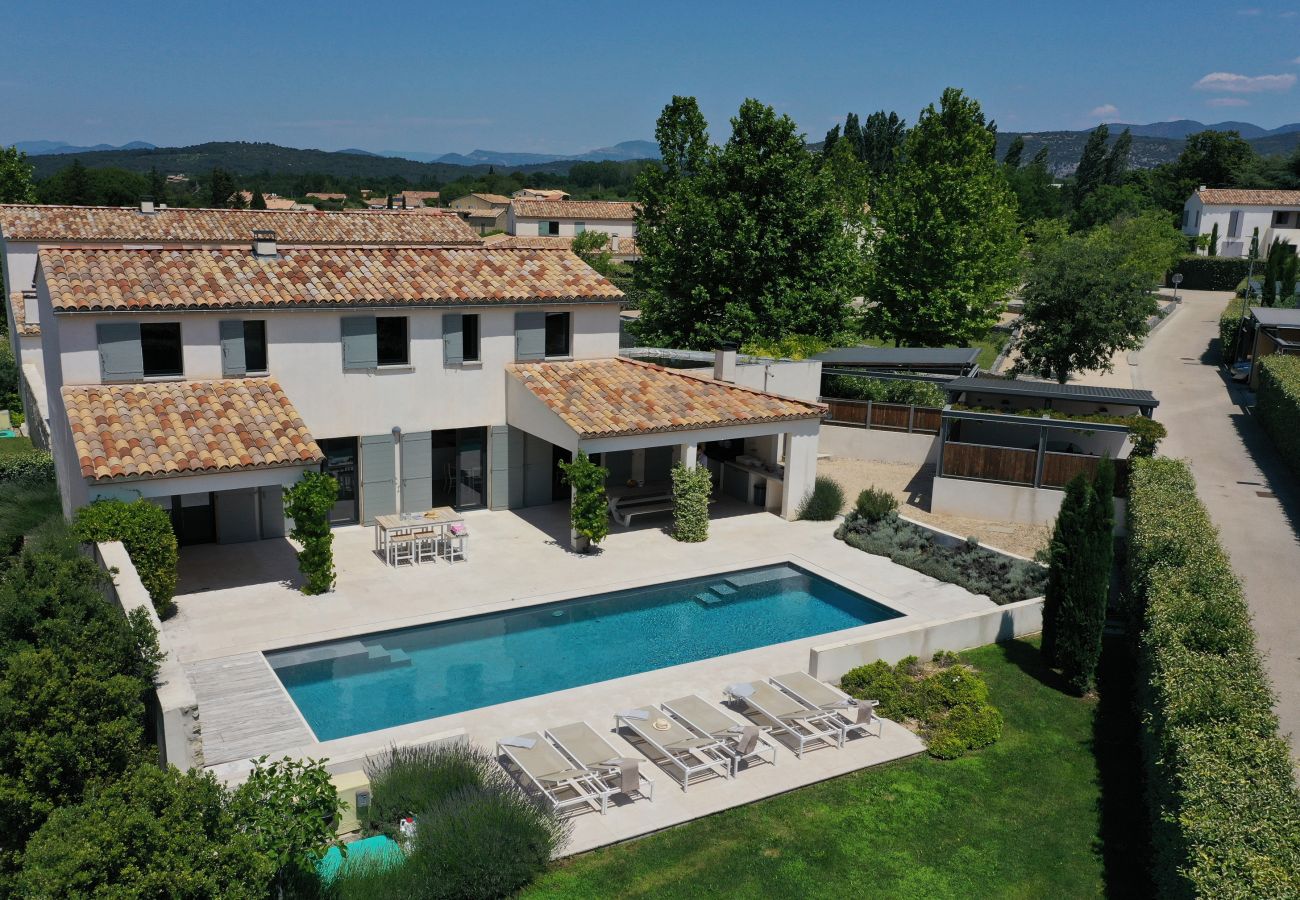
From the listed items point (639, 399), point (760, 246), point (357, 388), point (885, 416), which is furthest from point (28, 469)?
point (885, 416)

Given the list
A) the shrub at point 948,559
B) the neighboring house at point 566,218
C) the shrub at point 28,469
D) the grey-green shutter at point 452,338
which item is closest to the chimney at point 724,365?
the shrub at point 948,559

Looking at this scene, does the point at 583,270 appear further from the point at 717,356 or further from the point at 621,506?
the point at 621,506

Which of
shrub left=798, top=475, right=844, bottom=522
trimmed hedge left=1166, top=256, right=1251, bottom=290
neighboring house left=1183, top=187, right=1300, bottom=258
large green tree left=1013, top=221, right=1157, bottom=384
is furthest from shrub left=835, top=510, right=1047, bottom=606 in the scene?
neighboring house left=1183, top=187, right=1300, bottom=258

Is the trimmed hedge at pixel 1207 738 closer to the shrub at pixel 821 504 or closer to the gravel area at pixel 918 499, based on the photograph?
the gravel area at pixel 918 499

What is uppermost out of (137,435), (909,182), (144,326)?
(909,182)

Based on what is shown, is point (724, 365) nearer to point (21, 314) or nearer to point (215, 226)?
point (215, 226)

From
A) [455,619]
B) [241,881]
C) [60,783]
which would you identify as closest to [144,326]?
[455,619]
